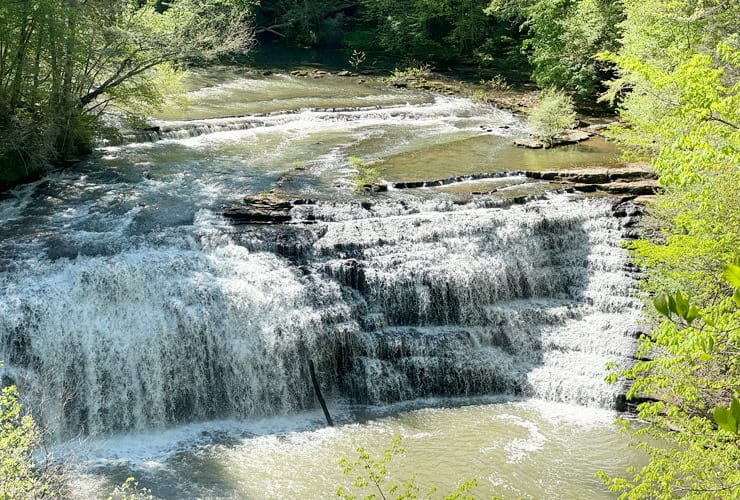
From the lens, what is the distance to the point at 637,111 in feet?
62.8

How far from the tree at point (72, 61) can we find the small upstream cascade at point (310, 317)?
5.49 m

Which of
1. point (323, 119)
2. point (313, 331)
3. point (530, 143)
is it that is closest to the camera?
point (313, 331)

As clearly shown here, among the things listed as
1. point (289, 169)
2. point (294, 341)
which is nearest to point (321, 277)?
point (294, 341)

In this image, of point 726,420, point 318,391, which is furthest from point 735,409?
point 318,391

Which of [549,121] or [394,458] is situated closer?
[394,458]

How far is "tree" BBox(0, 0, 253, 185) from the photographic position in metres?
18.0

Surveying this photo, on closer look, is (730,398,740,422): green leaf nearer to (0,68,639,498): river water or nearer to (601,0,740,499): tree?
(601,0,740,499): tree

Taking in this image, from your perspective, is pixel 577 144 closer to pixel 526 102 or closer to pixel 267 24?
pixel 526 102

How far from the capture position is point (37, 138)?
18.8 metres

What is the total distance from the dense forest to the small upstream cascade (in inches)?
44.5

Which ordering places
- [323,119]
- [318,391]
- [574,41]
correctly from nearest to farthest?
[318,391]
[323,119]
[574,41]

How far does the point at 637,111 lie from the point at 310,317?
11.2 meters

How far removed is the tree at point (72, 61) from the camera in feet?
59.2

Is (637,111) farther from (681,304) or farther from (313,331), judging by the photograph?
(681,304)
